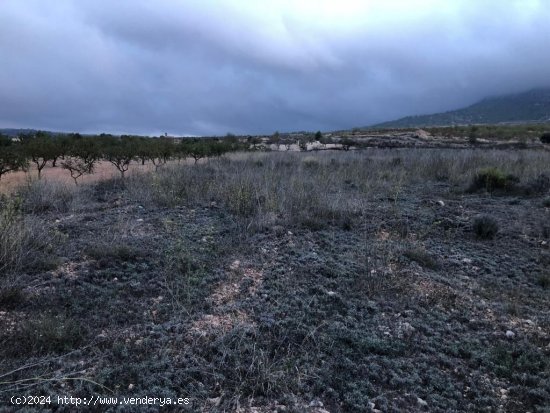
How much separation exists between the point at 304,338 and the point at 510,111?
213 meters

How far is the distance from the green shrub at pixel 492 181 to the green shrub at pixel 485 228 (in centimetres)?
526

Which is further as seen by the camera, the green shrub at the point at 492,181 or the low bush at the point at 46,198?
the green shrub at the point at 492,181

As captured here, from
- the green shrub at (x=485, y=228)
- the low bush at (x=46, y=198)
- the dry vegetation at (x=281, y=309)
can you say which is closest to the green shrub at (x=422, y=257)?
the dry vegetation at (x=281, y=309)

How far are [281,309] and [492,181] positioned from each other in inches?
415

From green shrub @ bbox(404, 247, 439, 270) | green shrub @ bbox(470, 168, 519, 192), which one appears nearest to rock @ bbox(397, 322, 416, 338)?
green shrub @ bbox(404, 247, 439, 270)

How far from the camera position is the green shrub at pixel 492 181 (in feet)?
39.3

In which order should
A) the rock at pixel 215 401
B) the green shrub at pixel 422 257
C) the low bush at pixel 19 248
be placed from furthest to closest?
the green shrub at pixel 422 257 → the low bush at pixel 19 248 → the rock at pixel 215 401

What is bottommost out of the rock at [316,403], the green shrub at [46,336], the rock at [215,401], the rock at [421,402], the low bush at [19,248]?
the rock at [421,402]

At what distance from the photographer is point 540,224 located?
7.75m

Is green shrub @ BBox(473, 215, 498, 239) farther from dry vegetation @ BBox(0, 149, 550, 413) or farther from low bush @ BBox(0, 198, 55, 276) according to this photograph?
low bush @ BBox(0, 198, 55, 276)

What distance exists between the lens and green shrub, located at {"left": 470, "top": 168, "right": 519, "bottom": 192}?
1197 cm

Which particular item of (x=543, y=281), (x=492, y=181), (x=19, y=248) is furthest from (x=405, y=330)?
(x=492, y=181)

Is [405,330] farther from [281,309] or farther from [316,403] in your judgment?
[316,403]

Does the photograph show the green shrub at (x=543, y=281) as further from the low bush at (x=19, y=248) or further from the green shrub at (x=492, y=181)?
the green shrub at (x=492, y=181)
